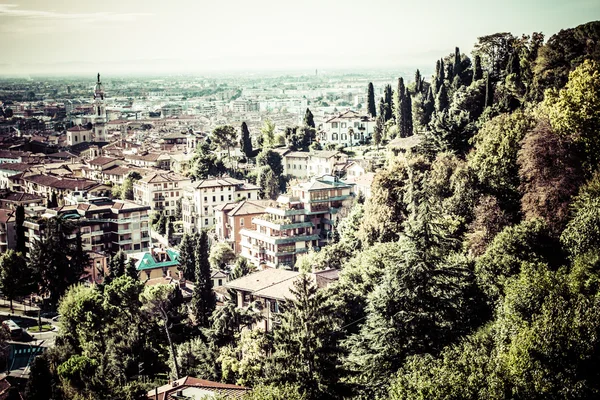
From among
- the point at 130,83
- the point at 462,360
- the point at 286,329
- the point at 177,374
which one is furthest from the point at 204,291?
the point at 130,83

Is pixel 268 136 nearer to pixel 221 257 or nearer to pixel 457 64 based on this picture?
pixel 457 64

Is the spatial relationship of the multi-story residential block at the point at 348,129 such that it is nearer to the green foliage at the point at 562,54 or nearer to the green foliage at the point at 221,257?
the green foliage at the point at 221,257

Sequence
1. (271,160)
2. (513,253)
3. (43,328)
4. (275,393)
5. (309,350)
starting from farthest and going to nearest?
(271,160), (43,328), (513,253), (309,350), (275,393)

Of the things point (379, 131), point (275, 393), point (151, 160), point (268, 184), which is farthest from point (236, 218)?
point (151, 160)

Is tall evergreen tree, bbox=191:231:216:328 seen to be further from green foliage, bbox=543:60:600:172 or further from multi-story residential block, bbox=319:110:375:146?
multi-story residential block, bbox=319:110:375:146

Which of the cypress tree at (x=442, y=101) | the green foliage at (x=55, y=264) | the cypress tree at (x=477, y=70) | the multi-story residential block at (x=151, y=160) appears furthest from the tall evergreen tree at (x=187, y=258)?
the multi-story residential block at (x=151, y=160)

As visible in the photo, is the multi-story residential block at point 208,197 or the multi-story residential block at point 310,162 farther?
the multi-story residential block at point 310,162
